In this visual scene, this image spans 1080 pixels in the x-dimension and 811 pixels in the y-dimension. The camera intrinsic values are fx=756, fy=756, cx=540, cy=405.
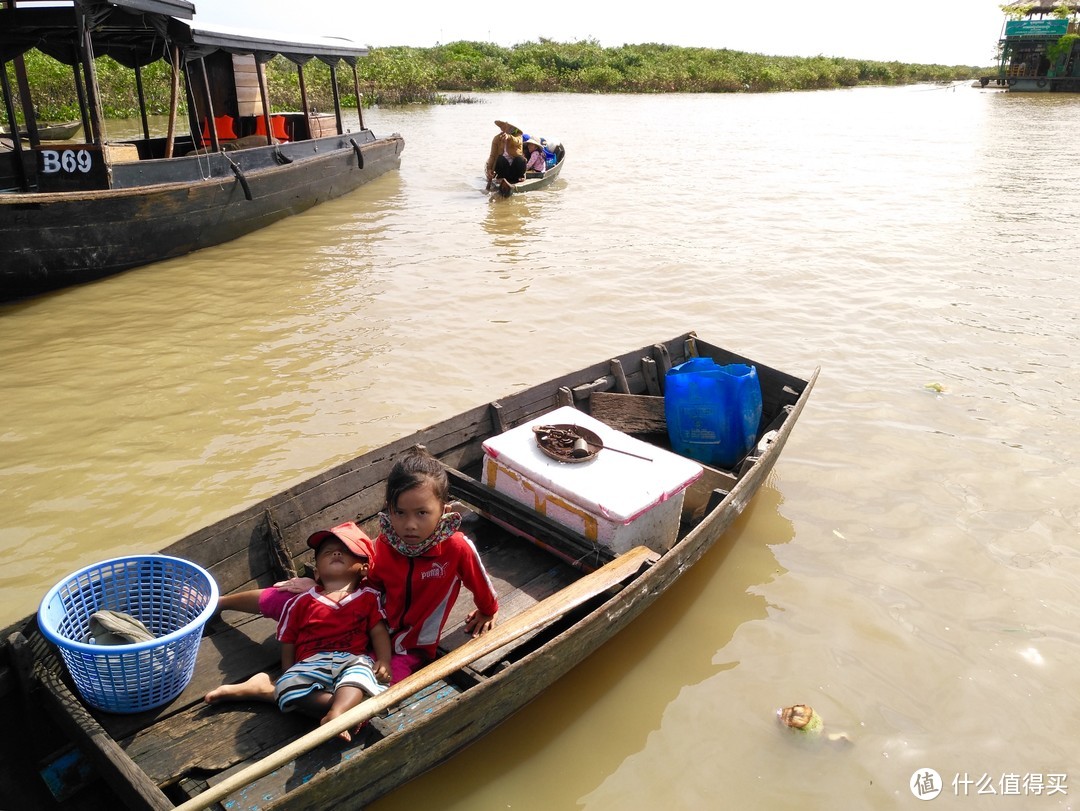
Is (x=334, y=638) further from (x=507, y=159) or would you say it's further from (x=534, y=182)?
(x=534, y=182)

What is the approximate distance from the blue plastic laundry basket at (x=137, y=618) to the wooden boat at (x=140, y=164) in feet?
21.1

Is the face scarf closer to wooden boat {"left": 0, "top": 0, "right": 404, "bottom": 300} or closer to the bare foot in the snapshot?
the bare foot

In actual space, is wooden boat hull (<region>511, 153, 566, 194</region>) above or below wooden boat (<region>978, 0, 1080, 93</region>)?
below

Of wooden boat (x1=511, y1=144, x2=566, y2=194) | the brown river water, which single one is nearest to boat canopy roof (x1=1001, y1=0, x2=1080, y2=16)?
the brown river water

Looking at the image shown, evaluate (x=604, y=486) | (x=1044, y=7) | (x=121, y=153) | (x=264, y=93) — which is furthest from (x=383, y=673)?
(x=1044, y=7)

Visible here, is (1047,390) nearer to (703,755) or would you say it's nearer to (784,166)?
(703,755)

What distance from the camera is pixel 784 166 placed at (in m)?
18.7

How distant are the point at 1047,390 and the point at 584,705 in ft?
18.4

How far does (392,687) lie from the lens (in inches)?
105

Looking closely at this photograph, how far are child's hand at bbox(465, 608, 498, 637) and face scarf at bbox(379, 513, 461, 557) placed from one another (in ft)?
1.70

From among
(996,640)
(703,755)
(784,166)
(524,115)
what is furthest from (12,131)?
(524,115)

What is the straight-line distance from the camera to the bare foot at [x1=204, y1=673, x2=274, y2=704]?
3.00 meters

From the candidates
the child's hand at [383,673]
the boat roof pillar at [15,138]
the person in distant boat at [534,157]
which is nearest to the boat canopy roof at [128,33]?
the boat roof pillar at [15,138]

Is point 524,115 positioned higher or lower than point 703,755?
higher
